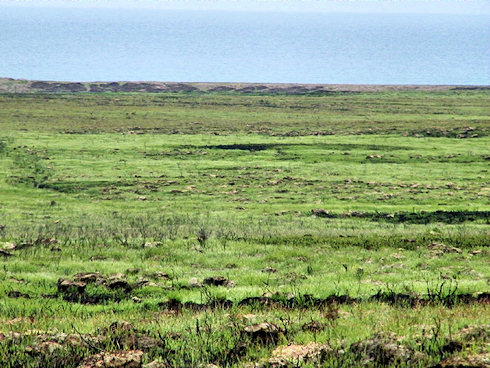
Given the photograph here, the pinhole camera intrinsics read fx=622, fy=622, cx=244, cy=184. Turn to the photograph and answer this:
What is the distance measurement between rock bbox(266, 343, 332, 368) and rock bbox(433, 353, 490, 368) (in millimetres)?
1602

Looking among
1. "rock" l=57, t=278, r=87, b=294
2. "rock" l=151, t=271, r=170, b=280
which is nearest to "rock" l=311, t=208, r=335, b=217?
"rock" l=151, t=271, r=170, b=280

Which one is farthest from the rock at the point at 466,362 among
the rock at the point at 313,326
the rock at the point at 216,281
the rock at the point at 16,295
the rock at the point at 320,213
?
the rock at the point at 320,213

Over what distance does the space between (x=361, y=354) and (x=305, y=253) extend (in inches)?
415

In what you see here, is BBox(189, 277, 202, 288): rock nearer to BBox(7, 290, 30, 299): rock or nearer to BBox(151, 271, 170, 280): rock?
BBox(151, 271, 170, 280): rock

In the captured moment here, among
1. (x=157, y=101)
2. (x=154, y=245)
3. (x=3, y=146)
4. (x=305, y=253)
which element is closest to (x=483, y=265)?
(x=305, y=253)

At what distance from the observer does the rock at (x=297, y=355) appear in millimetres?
8609

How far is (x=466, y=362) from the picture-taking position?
810 centimetres

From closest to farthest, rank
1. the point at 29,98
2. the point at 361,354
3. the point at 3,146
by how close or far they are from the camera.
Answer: the point at 361,354, the point at 3,146, the point at 29,98

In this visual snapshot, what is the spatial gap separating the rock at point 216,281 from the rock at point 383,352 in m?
6.18

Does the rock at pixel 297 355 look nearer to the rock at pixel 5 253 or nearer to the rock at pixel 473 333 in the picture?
the rock at pixel 473 333

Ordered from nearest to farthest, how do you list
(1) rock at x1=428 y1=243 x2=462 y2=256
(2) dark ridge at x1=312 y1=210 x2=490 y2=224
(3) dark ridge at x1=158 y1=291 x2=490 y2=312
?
(3) dark ridge at x1=158 y1=291 x2=490 y2=312 → (1) rock at x1=428 y1=243 x2=462 y2=256 → (2) dark ridge at x1=312 y1=210 x2=490 y2=224

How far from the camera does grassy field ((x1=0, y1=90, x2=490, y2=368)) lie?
381 inches

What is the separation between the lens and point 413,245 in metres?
21.2

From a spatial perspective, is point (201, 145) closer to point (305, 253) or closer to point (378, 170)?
point (378, 170)
